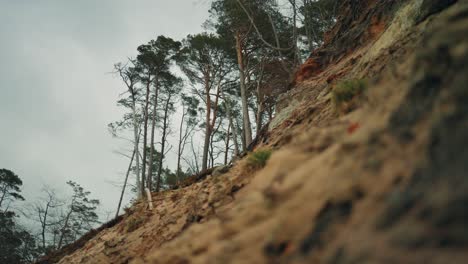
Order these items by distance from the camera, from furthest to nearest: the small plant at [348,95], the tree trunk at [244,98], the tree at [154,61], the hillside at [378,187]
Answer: the tree at [154,61] → the tree trunk at [244,98] → the small plant at [348,95] → the hillside at [378,187]

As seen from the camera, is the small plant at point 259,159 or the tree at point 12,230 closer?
the small plant at point 259,159

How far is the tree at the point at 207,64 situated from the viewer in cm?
1997

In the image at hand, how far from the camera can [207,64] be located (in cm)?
2136

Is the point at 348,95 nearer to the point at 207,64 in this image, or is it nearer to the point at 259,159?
the point at 259,159

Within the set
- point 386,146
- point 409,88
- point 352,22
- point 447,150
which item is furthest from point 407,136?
point 352,22

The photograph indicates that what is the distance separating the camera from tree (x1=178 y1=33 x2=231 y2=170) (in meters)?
20.0

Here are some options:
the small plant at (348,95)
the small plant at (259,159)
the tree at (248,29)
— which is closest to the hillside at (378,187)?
the small plant at (348,95)

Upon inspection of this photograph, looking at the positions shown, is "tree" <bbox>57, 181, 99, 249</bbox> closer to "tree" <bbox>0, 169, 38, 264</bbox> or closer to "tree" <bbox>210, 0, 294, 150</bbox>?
"tree" <bbox>0, 169, 38, 264</bbox>

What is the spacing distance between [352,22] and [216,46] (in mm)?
10587

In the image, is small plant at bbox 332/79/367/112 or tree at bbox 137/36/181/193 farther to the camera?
tree at bbox 137/36/181/193

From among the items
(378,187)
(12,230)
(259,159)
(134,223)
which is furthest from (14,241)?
(378,187)

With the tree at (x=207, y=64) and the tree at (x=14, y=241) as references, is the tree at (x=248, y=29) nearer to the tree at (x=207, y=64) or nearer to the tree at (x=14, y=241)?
the tree at (x=207, y=64)

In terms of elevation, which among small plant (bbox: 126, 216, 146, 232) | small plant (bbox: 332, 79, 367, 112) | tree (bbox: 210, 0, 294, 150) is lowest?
small plant (bbox: 332, 79, 367, 112)

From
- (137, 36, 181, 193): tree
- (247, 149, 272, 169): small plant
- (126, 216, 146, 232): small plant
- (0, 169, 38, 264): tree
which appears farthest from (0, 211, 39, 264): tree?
(247, 149, 272, 169): small plant
